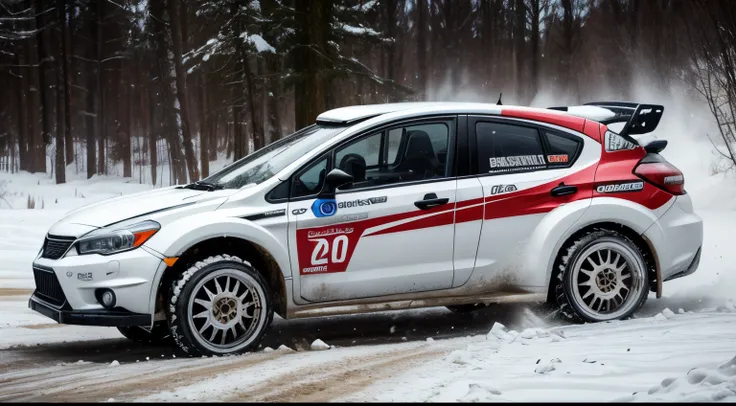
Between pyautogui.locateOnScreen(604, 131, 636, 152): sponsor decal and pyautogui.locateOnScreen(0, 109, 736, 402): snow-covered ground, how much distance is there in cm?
145

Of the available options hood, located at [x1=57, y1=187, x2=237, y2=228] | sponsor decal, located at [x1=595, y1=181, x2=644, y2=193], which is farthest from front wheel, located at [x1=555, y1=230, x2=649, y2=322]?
hood, located at [x1=57, y1=187, x2=237, y2=228]

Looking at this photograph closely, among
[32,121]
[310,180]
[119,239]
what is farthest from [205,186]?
[32,121]

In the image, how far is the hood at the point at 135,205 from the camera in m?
7.02

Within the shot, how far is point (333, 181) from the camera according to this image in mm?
7152

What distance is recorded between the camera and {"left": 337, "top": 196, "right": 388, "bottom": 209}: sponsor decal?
286 inches

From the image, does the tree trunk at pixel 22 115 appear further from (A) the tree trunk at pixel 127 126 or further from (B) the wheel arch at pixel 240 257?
(B) the wheel arch at pixel 240 257

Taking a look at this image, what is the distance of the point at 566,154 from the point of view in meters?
8.04

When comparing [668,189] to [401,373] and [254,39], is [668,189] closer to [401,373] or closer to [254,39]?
[401,373]

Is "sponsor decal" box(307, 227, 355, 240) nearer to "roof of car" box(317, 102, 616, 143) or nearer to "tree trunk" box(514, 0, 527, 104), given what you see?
"roof of car" box(317, 102, 616, 143)

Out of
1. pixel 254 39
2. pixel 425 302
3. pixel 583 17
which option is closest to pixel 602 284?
pixel 425 302

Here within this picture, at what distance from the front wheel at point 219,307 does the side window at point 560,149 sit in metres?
2.59

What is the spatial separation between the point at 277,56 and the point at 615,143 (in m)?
23.1

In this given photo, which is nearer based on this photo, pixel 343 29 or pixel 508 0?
pixel 343 29

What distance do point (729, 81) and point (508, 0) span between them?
116ft
